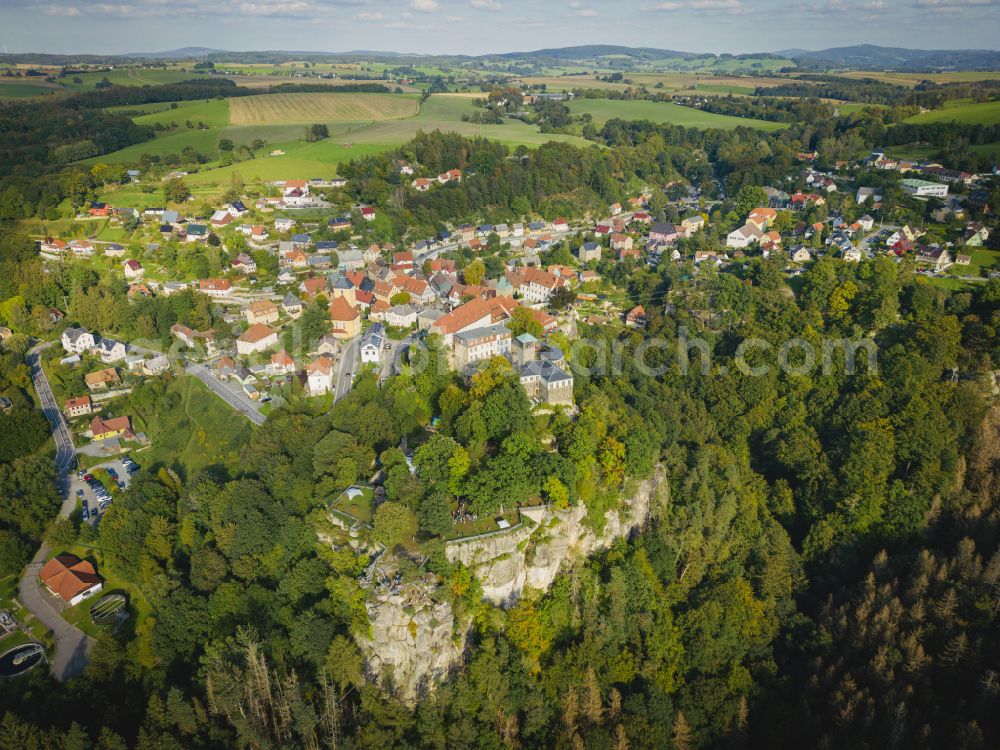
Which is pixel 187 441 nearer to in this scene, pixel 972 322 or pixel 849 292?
pixel 849 292

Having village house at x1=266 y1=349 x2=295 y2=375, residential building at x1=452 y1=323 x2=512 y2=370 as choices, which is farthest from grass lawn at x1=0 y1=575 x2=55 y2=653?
residential building at x1=452 y1=323 x2=512 y2=370

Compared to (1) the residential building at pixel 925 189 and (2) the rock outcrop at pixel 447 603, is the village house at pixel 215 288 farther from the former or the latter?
(1) the residential building at pixel 925 189

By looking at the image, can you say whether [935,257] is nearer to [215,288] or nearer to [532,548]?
[532,548]

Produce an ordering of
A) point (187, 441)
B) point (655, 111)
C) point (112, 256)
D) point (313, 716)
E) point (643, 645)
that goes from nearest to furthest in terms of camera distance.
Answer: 1. point (313, 716)
2. point (643, 645)
3. point (187, 441)
4. point (112, 256)
5. point (655, 111)

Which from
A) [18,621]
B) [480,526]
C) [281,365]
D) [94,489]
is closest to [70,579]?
[18,621]

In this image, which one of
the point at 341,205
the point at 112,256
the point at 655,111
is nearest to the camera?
the point at 112,256

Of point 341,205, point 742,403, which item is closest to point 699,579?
point 742,403

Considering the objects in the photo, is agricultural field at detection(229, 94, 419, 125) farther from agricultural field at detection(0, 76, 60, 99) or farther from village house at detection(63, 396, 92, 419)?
village house at detection(63, 396, 92, 419)
